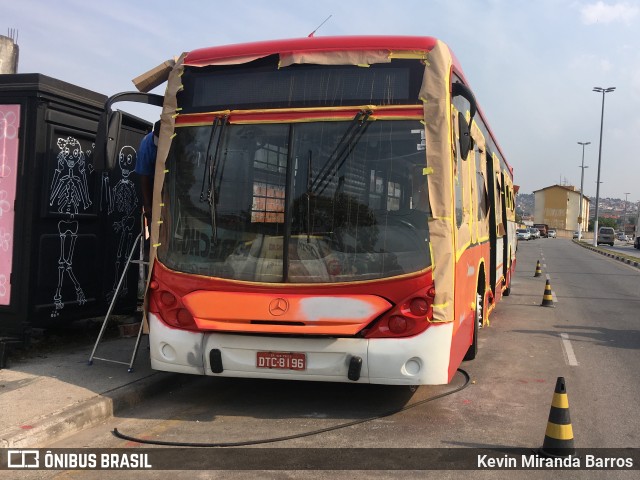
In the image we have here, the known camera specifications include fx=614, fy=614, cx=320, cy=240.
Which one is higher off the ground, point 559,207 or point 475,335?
point 559,207

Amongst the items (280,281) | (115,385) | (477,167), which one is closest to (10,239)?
(115,385)

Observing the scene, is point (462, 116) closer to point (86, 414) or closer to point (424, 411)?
point (424, 411)

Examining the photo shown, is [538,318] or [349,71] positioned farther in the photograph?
[538,318]

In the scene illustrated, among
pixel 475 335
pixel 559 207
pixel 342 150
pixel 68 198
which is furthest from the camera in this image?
pixel 559 207

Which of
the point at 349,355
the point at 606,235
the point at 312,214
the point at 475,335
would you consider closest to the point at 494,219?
the point at 475,335

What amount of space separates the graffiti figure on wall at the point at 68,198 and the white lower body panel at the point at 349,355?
8.60ft

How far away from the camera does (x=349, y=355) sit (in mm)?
4898

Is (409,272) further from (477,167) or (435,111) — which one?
(477,167)

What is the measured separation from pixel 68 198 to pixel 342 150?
350cm

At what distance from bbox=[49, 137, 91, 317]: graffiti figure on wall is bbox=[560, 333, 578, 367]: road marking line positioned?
607 cm

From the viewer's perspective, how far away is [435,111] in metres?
5.03

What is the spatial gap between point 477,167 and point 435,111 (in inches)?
98.5

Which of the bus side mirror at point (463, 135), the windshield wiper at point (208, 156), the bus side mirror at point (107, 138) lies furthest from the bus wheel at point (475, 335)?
the bus side mirror at point (107, 138)

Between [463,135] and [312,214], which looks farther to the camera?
[463,135]
